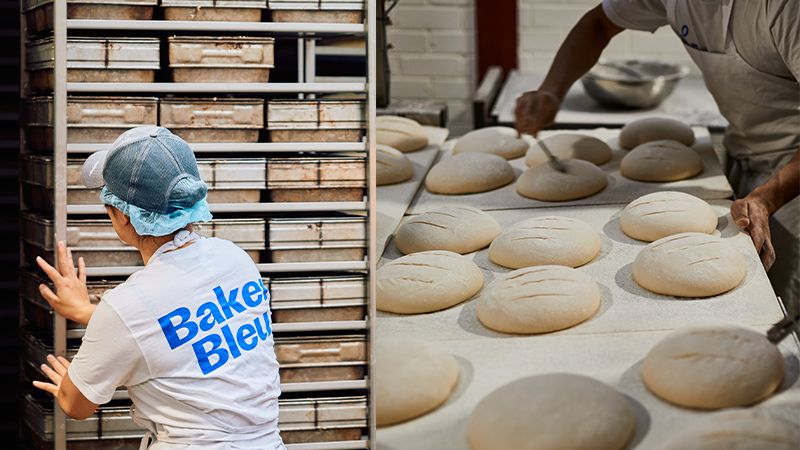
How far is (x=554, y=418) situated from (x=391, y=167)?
1.04 m

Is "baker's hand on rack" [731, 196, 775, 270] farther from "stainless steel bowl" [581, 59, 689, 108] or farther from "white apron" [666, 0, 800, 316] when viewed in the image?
"stainless steel bowl" [581, 59, 689, 108]

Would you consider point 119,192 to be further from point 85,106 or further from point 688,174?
point 688,174

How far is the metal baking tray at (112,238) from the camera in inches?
47.4

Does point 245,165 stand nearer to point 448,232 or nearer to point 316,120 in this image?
point 316,120

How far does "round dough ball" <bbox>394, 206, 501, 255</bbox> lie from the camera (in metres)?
1.40

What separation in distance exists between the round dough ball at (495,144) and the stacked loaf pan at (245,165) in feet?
2.88

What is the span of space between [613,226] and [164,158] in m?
1.06

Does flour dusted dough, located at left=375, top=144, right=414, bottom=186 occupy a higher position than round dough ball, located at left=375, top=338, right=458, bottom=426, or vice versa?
flour dusted dough, located at left=375, top=144, right=414, bottom=186

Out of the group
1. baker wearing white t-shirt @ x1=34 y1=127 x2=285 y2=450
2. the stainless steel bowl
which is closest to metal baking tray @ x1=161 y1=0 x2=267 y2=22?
baker wearing white t-shirt @ x1=34 y1=127 x2=285 y2=450

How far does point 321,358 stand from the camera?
4.05 ft

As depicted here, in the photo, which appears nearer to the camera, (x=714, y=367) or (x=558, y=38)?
(x=714, y=367)

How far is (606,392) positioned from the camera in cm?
90

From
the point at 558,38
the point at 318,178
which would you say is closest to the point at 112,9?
the point at 318,178

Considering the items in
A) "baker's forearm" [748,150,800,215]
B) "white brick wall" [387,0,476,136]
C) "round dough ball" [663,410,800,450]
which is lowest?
"round dough ball" [663,410,800,450]
